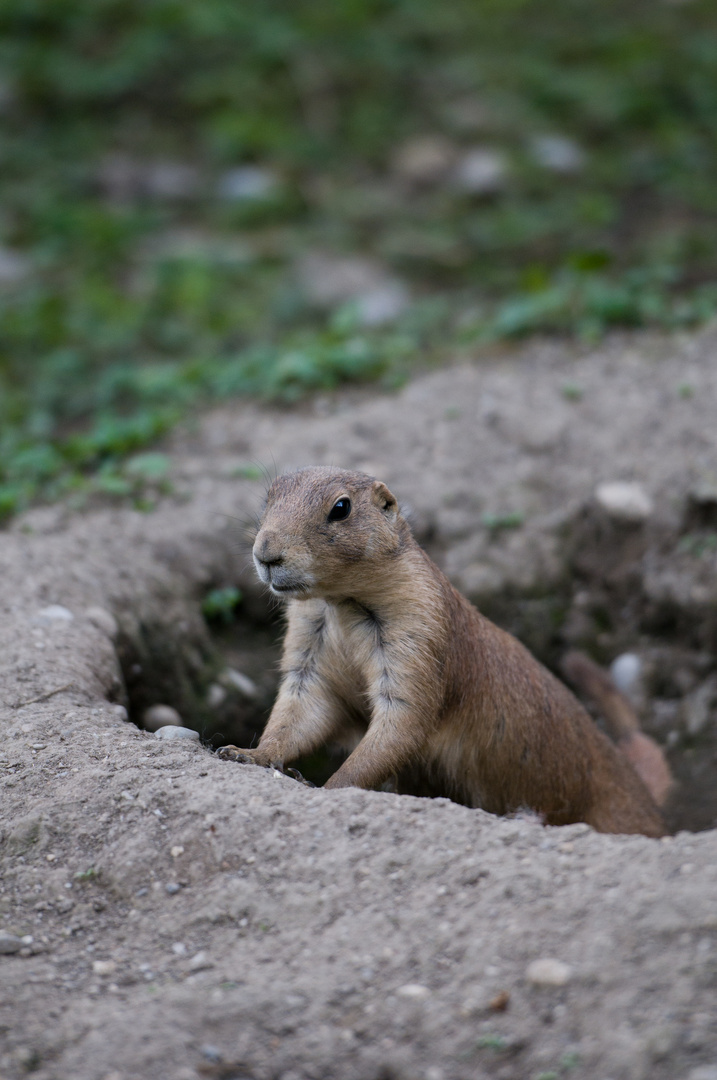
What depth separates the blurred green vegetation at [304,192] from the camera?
7.57m

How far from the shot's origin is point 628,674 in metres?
5.89

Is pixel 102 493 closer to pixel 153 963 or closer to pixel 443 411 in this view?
pixel 443 411

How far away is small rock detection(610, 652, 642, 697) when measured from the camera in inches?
232

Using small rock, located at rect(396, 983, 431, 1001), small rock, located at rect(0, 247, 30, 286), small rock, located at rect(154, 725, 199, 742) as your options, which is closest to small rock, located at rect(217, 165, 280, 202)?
small rock, located at rect(0, 247, 30, 286)

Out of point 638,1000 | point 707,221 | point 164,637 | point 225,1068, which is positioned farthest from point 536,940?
point 707,221

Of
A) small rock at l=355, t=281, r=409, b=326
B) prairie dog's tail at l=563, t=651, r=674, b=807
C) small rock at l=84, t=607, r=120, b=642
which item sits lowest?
prairie dog's tail at l=563, t=651, r=674, b=807

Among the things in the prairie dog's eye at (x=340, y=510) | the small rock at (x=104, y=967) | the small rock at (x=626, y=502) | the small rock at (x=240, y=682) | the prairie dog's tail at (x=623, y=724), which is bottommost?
the prairie dog's tail at (x=623, y=724)

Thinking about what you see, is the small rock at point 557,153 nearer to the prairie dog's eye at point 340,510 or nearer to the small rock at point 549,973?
the prairie dog's eye at point 340,510

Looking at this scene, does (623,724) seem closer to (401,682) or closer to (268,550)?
(401,682)

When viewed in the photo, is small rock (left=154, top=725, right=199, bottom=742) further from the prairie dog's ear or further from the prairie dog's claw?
the prairie dog's ear

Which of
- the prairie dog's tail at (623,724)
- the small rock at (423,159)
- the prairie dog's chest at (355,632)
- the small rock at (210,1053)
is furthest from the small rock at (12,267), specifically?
the small rock at (210,1053)

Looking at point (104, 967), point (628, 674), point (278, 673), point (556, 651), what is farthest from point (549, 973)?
point (556, 651)

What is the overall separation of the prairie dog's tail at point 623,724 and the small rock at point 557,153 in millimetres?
6699

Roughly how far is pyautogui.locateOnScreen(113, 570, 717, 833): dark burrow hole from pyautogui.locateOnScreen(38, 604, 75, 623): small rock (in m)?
0.32
